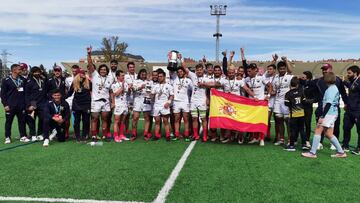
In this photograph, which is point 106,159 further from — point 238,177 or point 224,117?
point 224,117

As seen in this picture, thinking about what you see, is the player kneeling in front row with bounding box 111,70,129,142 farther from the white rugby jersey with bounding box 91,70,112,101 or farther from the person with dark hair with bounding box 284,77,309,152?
the person with dark hair with bounding box 284,77,309,152

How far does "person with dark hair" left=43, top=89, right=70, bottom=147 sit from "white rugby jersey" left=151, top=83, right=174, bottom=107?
92.6 inches

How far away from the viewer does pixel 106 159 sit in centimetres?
733

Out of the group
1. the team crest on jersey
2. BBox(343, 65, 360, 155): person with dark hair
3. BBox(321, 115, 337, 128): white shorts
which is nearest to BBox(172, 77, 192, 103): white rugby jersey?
the team crest on jersey

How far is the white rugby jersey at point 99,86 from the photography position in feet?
30.3

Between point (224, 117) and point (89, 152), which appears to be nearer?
point (89, 152)

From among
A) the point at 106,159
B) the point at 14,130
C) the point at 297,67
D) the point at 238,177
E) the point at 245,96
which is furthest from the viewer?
the point at 297,67

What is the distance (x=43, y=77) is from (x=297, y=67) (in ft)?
89.1

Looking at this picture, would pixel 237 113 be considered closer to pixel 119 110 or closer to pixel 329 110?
pixel 329 110

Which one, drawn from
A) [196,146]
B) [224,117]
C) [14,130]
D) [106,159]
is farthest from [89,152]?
[14,130]

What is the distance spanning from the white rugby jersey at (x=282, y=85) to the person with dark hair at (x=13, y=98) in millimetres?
6550

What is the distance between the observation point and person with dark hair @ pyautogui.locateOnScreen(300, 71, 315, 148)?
28.9 ft

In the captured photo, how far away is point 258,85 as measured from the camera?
30.9 feet

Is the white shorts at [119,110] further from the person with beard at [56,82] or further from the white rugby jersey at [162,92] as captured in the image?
the person with beard at [56,82]
